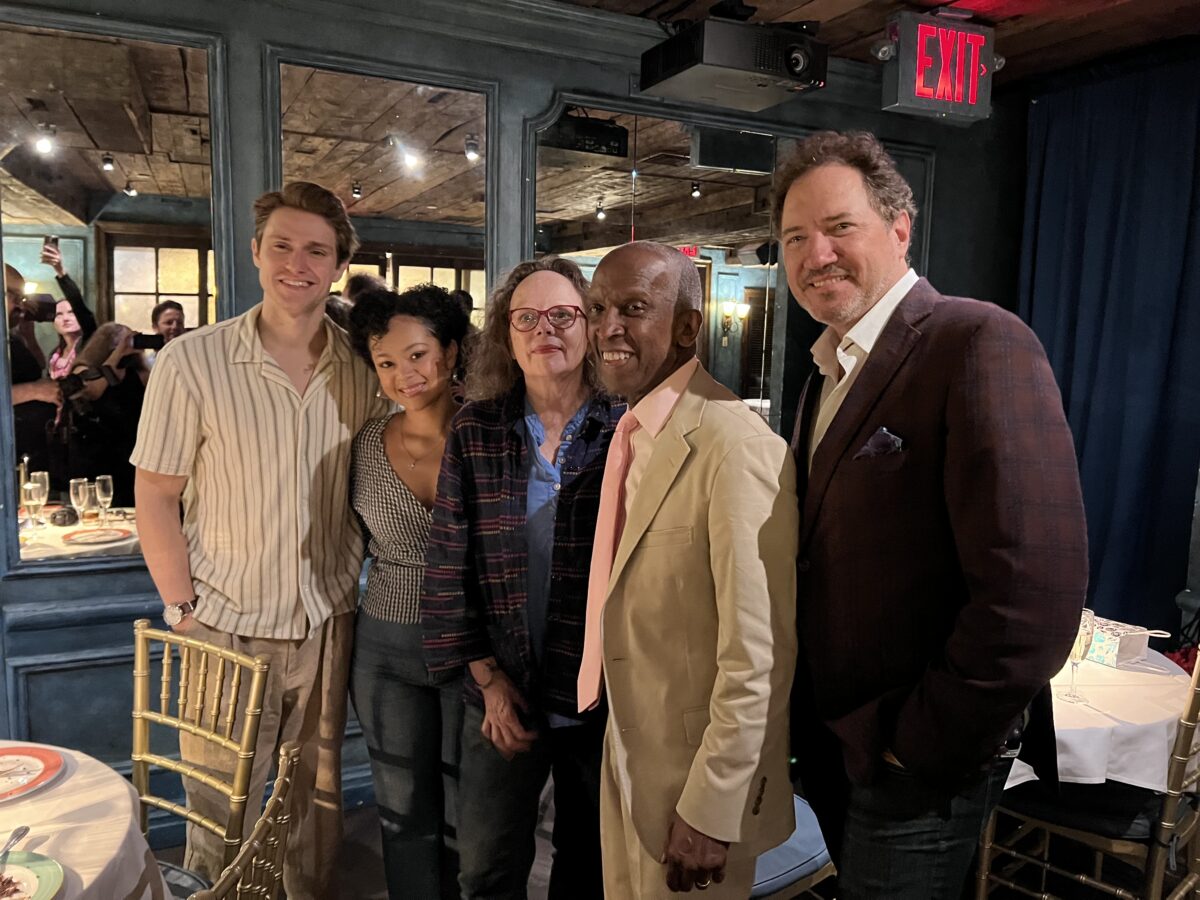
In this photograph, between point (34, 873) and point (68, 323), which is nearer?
point (34, 873)

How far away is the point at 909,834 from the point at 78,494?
254 cm

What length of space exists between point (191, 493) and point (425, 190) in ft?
4.79

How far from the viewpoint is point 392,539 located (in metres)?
1.92

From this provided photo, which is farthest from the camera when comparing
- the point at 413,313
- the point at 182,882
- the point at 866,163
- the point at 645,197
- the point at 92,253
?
the point at 645,197

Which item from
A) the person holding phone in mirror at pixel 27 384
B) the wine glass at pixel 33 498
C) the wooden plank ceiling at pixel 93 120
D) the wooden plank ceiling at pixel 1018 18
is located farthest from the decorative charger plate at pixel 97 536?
the wooden plank ceiling at pixel 1018 18

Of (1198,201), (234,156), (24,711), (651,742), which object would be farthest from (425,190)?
(1198,201)

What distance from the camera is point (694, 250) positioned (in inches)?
144

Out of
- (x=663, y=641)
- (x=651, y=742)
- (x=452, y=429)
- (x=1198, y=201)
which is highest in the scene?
(x=1198, y=201)

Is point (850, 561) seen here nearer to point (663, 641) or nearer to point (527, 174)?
point (663, 641)

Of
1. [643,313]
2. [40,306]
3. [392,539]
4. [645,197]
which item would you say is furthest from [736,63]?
[40,306]

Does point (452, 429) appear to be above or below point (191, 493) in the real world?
above

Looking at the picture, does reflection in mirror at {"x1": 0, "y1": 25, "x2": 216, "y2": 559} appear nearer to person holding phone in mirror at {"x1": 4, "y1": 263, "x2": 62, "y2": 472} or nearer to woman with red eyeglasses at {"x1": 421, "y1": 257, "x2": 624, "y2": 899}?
person holding phone in mirror at {"x1": 4, "y1": 263, "x2": 62, "y2": 472}

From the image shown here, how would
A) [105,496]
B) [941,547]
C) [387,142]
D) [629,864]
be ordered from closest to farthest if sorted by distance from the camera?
[941,547] → [629,864] → [105,496] → [387,142]

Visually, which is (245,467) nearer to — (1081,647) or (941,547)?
(941,547)
